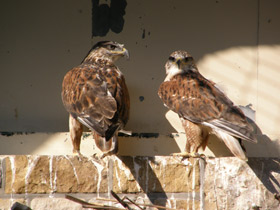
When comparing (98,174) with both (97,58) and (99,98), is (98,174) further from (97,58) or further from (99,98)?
(97,58)

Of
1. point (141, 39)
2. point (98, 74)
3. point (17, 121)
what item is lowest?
point (17, 121)

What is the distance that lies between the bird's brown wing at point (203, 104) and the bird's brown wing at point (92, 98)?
508 mm

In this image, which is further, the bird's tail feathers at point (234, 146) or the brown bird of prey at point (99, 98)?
the bird's tail feathers at point (234, 146)

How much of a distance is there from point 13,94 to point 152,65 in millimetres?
1278

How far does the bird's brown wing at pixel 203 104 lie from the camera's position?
15.1 ft

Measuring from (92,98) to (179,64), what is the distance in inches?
37.7

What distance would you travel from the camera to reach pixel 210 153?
5160 millimetres

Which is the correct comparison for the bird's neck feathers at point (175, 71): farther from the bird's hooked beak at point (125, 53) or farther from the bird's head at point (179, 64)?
the bird's hooked beak at point (125, 53)

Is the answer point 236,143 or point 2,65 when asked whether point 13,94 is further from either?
point 236,143

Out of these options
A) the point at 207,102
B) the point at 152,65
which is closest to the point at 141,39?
the point at 152,65

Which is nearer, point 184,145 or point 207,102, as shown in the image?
point 207,102

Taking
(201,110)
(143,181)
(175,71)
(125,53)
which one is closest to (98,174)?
(143,181)

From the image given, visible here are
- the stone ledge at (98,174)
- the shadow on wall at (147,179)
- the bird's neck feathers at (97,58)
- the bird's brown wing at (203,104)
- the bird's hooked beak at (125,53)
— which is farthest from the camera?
the bird's neck feathers at (97,58)

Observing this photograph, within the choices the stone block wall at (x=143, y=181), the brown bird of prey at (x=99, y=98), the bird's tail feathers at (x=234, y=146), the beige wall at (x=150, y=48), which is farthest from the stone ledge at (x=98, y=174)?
the beige wall at (x=150, y=48)
